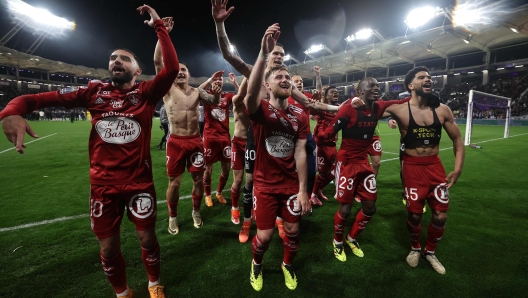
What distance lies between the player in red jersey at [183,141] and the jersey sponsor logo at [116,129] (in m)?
1.68

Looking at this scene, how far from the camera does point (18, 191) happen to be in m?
5.90

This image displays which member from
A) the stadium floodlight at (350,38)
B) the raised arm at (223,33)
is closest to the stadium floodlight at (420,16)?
the stadium floodlight at (350,38)

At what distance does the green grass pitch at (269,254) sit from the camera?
9.07 feet

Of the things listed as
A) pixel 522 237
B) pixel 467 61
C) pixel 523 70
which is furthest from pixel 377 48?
pixel 522 237

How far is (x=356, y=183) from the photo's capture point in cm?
345

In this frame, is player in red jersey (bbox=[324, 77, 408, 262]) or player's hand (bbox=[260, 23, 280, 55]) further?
player in red jersey (bbox=[324, 77, 408, 262])

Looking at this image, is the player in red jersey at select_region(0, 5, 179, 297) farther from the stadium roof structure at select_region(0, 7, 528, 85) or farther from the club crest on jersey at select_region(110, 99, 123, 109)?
the stadium roof structure at select_region(0, 7, 528, 85)

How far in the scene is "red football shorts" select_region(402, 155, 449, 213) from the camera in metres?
3.10

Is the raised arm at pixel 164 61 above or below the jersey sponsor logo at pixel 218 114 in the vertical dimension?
above

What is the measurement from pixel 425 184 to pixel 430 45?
42.8 metres

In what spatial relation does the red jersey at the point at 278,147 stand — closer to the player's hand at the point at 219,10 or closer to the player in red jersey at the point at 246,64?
the player in red jersey at the point at 246,64

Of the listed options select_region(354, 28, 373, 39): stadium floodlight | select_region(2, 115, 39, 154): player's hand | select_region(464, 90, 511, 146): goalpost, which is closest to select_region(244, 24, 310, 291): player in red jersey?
select_region(2, 115, 39, 154): player's hand

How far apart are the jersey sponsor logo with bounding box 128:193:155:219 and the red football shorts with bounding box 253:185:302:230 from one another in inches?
42.0

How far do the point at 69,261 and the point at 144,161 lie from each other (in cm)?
188
